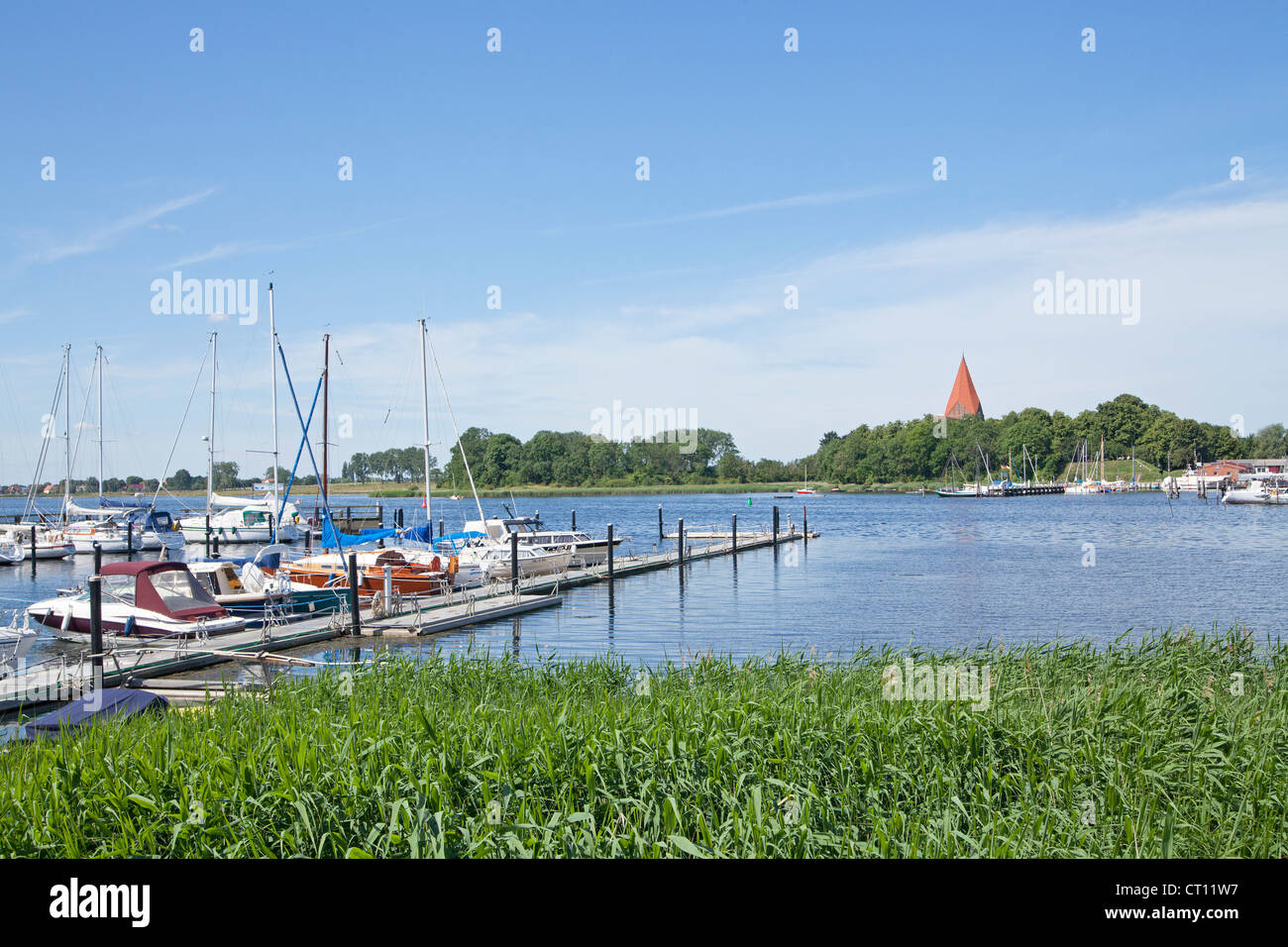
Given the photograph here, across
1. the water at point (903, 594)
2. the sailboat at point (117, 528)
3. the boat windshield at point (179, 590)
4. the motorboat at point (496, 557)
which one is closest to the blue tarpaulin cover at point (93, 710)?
the water at point (903, 594)

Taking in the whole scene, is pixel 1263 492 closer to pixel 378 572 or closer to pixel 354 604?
pixel 378 572

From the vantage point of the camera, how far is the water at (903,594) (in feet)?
87.3

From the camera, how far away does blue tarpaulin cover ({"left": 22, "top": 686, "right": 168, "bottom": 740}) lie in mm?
10938

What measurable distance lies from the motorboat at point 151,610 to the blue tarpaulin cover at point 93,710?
32.0 ft

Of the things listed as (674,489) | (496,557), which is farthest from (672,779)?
(674,489)

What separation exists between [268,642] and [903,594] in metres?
25.1

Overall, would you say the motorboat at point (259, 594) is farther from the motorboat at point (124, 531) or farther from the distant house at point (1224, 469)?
the distant house at point (1224, 469)

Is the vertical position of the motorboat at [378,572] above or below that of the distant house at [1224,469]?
below

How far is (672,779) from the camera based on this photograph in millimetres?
8734

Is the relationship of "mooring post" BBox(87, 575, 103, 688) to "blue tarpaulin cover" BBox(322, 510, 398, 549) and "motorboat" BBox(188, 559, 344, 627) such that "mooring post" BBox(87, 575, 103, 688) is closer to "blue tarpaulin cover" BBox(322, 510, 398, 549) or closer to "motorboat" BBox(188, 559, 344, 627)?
"motorboat" BBox(188, 559, 344, 627)
